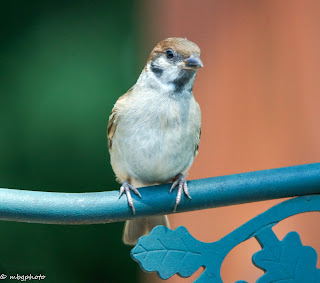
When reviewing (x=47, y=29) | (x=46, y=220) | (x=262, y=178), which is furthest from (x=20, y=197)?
(x=47, y=29)

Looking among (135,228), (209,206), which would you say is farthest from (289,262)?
(135,228)

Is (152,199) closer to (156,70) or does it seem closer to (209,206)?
(209,206)

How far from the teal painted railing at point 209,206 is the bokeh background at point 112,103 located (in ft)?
5.10

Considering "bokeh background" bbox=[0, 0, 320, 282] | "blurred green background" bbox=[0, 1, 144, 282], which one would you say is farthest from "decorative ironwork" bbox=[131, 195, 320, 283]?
"blurred green background" bbox=[0, 1, 144, 282]

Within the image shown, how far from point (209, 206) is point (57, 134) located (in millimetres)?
1925

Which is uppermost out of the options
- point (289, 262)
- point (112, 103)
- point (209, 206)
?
point (112, 103)

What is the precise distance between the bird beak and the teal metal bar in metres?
0.46

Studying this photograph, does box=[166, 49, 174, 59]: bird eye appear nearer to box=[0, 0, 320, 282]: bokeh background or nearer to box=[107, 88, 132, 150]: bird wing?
box=[107, 88, 132, 150]: bird wing

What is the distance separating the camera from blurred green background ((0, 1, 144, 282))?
10.5ft

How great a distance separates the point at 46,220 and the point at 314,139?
6.27 ft

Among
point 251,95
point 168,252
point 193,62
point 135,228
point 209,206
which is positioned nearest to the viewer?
point 168,252

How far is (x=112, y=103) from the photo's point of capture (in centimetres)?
326

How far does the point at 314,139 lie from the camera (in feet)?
9.80

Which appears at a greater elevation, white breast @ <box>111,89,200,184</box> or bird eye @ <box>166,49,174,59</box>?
bird eye @ <box>166,49,174,59</box>
